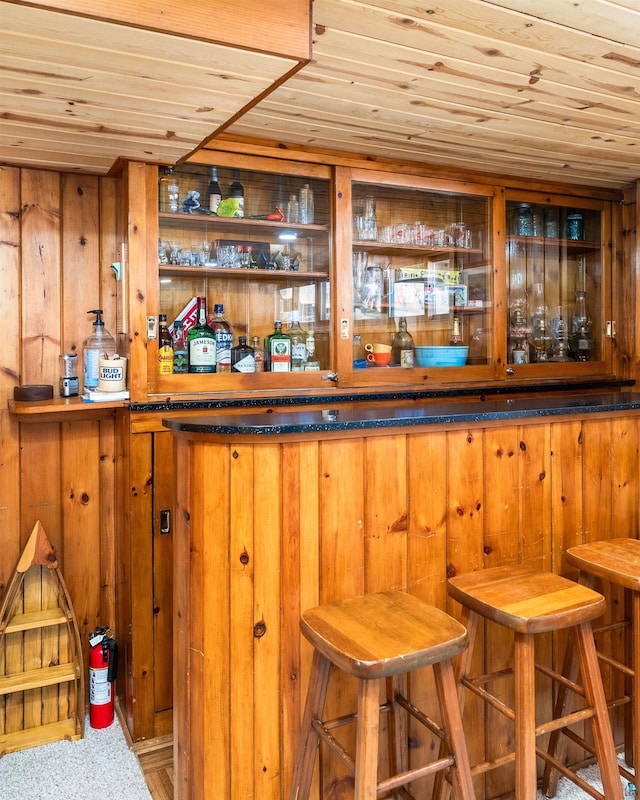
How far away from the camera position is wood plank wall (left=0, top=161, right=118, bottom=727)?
2.49m

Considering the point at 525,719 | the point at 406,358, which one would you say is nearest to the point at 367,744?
the point at 525,719

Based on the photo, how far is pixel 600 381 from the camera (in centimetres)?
352

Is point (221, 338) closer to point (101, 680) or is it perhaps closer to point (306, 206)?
point (306, 206)

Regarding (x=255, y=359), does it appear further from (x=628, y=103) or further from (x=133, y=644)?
(x=628, y=103)

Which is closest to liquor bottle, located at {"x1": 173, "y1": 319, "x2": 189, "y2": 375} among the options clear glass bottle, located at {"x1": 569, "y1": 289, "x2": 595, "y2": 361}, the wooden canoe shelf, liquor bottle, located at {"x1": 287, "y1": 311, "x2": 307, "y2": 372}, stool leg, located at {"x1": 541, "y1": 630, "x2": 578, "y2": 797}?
liquor bottle, located at {"x1": 287, "y1": 311, "x2": 307, "y2": 372}

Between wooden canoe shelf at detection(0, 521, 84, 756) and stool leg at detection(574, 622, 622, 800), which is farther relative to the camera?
wooden canoe shelf at detection(0, 521, 84, 756)

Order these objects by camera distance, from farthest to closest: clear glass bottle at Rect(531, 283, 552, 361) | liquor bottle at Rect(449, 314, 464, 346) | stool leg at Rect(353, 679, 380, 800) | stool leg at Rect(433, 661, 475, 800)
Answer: clear glass bottle at Rect(531, 283, 552, 361), liquor bottle at Rect(449, 314, 464, 346), stool leg at Rect(433, 661, 475, 800), stool leg at Rect(353, 679, 380, 800)

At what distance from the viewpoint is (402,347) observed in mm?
3115

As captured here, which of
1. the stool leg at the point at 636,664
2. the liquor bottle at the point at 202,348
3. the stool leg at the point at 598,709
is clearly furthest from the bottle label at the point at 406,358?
the stool leg at the point at 598,709

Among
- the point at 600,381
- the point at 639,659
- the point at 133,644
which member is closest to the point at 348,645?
the point at 639,659

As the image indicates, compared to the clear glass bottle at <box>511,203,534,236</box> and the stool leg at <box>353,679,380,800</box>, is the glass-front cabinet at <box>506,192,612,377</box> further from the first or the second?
the stool leg at <box>353,679,380,800</box>

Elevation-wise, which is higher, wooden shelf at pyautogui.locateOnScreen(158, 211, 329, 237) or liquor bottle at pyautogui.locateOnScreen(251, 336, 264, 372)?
wooden shelf at pyautogui.locateOnScreen(158, 211, 329, 237)

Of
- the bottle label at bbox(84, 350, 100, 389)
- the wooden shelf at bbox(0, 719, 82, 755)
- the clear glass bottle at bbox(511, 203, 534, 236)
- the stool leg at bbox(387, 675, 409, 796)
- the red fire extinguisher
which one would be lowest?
the wooden shelf at bbox(0, 719, 82, 755)

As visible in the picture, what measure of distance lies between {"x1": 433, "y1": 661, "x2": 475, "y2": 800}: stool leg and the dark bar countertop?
60 centimetres
